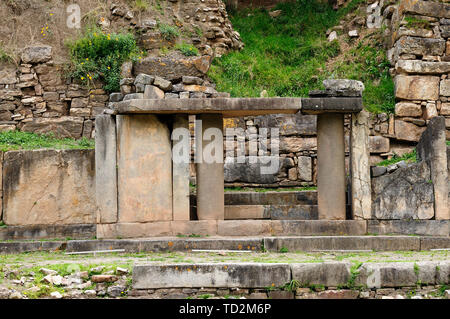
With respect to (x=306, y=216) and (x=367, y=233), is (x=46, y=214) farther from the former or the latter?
(x=367, y=233)

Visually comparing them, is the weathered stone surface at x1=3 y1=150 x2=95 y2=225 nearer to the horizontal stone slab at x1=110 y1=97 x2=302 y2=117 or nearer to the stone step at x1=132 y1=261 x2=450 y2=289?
the horizontal stone slab at x1=110 y1=97 x2=302 y2=117

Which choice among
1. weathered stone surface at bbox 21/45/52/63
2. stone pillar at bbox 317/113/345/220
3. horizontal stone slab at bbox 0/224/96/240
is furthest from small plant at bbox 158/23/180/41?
horizontal stone slab at bbox 0/224/96/240

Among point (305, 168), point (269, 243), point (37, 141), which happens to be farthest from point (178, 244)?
point (37, 141)

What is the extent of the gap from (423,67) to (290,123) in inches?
148

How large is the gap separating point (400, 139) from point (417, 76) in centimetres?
175

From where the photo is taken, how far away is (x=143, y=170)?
9.45 m

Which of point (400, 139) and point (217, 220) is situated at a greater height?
point (400, 139)

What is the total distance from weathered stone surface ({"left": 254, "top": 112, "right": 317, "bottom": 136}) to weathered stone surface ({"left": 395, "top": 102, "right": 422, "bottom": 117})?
216 cm

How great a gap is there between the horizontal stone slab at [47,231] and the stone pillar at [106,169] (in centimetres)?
60

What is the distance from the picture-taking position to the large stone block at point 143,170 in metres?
9.39

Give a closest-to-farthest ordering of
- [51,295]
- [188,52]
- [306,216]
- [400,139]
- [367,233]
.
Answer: [51,295]
[367,233]
[306,216]
[400,139]
[188,52]

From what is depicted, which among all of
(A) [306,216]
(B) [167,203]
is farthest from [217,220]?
(A) [306,216]

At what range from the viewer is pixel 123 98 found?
9.82m

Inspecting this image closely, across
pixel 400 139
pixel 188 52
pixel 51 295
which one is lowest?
pixel 51 295
